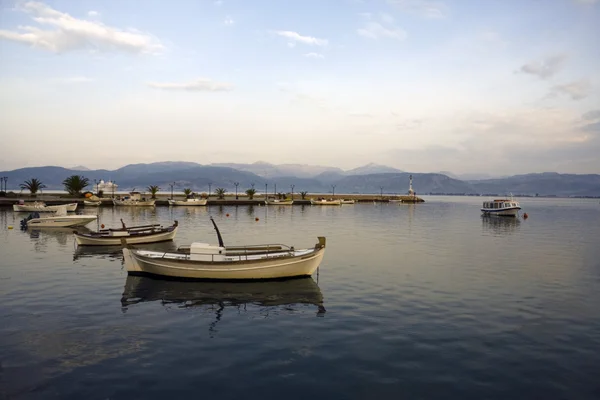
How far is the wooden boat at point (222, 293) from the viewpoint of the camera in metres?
23.6

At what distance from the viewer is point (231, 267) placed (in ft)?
89.8

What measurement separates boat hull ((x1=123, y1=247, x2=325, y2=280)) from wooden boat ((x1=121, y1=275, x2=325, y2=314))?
20.8 inches

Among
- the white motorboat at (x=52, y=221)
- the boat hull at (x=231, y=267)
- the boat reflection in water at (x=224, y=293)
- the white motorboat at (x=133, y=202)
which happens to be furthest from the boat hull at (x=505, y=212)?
the white motorboat at (x=133, y=202)

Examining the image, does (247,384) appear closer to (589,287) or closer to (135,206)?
(589,287)

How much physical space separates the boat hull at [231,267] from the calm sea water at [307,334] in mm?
798

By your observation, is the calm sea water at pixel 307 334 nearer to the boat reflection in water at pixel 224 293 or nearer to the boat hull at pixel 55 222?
the boat reflection in water at pixel 224 293

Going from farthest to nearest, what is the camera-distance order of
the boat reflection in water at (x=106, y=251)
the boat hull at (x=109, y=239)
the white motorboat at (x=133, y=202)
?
1. the white motorboat at (x=133, y=202)
2. the boat hull at (x=109, y=239)
3. the boat reflection in water at (x=106, y=251)

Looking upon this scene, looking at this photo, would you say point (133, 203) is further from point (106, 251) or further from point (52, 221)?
point (106, 251)

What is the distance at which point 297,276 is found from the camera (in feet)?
95.9

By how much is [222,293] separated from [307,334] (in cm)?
893

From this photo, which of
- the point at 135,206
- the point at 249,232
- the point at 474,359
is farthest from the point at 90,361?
the point at 135,206

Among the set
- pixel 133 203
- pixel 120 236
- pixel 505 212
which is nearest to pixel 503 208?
pixel 505 212

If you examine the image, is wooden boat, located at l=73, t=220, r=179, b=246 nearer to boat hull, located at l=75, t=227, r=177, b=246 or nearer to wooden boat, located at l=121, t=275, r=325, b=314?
boat hull, located at l=75, t=227, r=177, b=246

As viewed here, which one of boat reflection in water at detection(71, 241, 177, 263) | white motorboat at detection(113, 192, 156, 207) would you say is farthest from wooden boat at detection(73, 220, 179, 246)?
white motorboat at detection(113, 192, 156, 207)
